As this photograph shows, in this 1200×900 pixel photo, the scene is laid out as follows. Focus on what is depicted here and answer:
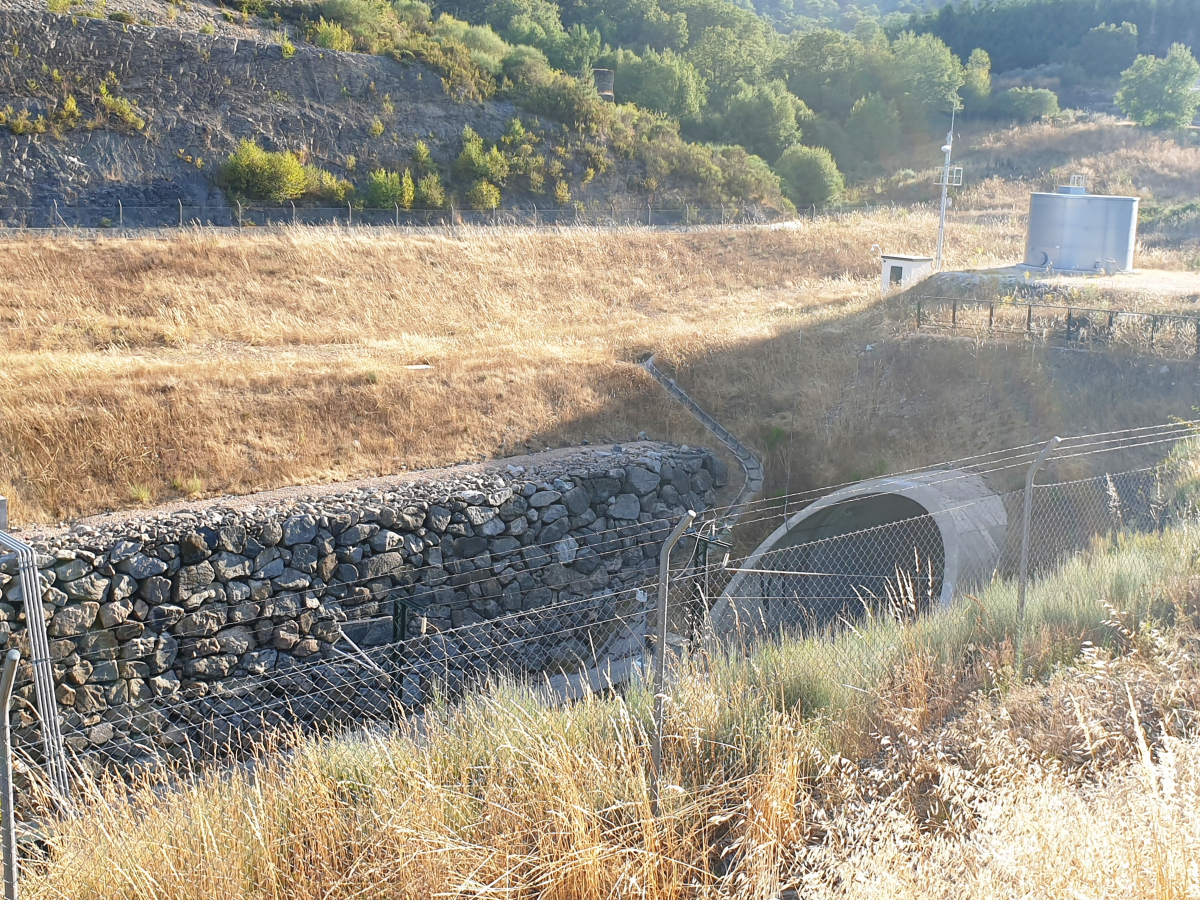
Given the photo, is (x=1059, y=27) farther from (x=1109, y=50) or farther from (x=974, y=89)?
(x=974, y=89)

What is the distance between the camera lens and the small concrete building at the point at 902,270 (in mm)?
25828

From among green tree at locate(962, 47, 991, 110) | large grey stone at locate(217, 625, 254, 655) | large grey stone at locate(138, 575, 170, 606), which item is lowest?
large grey stone at locate(217, 625, 254, 655)

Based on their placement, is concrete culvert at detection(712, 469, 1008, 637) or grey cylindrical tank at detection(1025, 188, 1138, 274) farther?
grey cylindrical tank at detection(1025, 188, 1138, 274)

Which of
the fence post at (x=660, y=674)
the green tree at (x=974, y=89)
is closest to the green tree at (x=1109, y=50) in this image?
the green tree at (x=974, y=89)

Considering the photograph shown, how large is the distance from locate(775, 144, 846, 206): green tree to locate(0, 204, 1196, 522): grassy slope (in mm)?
19574

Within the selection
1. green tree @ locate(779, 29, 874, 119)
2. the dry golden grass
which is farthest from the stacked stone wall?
green tree @ locate(779, 29, 874, 119)

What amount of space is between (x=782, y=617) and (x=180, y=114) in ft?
96.5

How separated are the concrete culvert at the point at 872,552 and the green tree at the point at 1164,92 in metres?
60.4

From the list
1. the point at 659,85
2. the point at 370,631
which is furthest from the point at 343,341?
the point at 659,85

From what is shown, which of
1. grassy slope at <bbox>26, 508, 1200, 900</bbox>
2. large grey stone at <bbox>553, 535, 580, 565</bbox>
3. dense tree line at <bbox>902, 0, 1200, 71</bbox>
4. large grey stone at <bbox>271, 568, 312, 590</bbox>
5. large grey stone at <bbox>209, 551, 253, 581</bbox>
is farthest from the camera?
dense tree line at <bbox>902, 0, 1200, 71</bbox>

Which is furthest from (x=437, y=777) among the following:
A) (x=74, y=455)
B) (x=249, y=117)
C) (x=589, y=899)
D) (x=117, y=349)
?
(x=249, y=117)

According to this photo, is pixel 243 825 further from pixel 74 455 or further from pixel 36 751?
pixel 74 455

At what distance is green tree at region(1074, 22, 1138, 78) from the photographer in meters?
79.1

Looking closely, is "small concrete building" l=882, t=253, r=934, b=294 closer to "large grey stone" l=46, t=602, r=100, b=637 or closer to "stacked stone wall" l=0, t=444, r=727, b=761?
"stacked stone wall" l=0, t=444, r=727, b=761
